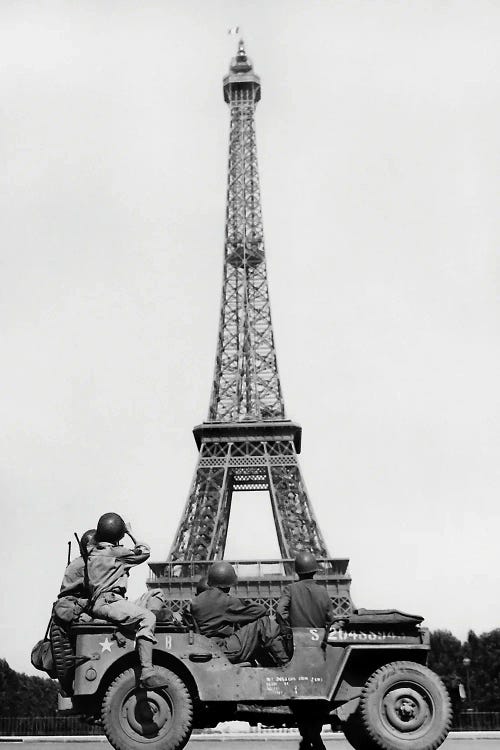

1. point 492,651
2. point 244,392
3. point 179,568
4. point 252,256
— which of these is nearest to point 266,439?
point 244,392

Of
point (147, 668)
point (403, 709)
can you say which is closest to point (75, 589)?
point (147, 668)

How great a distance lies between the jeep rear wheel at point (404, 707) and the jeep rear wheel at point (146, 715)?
188 cm

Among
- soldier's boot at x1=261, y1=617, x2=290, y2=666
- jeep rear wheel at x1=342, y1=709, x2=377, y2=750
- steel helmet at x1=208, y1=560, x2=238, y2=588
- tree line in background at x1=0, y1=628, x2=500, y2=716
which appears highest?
tree line in background at x1=0, y1=628, x2=500, y2=716

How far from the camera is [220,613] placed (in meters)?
10.1

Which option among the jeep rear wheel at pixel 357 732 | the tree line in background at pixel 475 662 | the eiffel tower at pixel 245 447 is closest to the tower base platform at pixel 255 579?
the eiffel tower at pixel 245 447

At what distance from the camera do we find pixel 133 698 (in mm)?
9469

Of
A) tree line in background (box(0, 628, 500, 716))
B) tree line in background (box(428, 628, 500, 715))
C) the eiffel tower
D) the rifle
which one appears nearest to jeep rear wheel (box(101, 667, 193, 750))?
the rifle

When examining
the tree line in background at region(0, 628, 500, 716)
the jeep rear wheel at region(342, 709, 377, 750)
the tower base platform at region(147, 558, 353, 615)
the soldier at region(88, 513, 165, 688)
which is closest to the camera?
the soldier at region(88, 513, 165, 688)

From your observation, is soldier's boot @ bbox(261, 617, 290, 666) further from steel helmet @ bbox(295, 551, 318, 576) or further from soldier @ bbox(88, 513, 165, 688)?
soldier @ bbox(88, 513, 165, 688)

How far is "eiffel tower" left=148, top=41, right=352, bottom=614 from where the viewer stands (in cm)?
5447

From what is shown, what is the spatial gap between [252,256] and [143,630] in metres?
63.6

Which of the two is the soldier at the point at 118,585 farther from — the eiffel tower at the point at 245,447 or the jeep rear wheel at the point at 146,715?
the eiffel tower at the point at 245,447

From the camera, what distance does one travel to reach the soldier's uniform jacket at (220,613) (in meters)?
10.0

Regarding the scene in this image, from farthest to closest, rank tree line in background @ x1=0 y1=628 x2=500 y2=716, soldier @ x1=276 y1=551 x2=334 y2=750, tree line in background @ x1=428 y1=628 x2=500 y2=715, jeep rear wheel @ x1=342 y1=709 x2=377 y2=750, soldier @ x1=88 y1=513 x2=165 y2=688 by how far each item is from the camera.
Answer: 1. tree line in background @ x1=0 y1=628 x2=500 y2=716
2. tree line in background @ x1=428 y1=628 x2=500 y2=715
3. soldier @ x1=276 y1=551 x2=334 y2=750
4. jeep rear wheel @ x1=342 y1=709 x2=377 y2=750
5. soldier @ x1=88 y1=513 x2=165 y2=688
